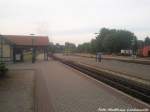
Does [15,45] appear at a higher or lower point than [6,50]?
higher

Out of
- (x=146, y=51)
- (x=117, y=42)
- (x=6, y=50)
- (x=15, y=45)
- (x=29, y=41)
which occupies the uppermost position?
(x=117, y=42)

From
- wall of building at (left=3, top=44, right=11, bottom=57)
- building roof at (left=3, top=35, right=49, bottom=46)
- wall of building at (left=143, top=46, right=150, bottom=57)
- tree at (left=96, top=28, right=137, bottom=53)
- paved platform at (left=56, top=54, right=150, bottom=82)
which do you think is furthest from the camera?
tree at (left=96, top=28, right=137, bottom=53)

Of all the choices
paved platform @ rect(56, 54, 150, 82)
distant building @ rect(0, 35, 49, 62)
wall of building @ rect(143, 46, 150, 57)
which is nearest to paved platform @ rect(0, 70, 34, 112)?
paved platform @ rect(56, 54, 150, 82)

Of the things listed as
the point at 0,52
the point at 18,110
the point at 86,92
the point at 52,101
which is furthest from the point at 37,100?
the point at 0,52

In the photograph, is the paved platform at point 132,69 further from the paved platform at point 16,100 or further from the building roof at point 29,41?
the building roof at point 29,41

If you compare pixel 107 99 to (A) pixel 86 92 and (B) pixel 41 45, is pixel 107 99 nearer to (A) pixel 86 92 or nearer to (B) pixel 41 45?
(A) pixel 86 92

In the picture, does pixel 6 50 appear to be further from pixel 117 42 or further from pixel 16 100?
pixel 117 42

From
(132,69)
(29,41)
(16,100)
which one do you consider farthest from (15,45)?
(16,100)

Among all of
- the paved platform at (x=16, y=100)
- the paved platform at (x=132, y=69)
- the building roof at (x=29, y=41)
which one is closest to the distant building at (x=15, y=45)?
the building roof at (x=29, y=41)

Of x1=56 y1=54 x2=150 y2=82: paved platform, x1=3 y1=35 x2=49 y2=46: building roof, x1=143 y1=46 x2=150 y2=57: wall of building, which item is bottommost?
x1=56 y1=54 x2=150 y2=82: paved platform

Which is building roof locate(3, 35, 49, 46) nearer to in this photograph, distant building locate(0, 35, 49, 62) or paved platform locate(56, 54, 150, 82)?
distant building locate(0, 35, 49, 62)

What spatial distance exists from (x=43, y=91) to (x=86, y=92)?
2.55 metres

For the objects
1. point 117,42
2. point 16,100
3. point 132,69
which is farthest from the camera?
point 117,42

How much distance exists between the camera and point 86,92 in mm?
15156
